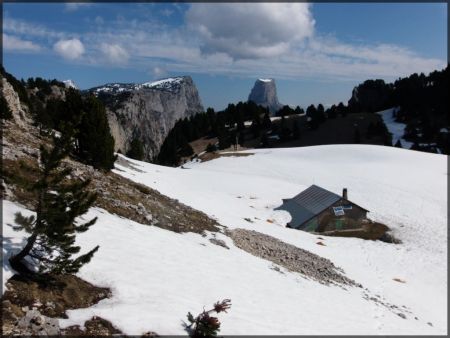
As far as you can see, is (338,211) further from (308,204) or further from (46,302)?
(46,302)

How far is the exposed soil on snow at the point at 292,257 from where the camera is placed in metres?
22.6

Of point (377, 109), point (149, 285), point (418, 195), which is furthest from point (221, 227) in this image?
point (377, 109)

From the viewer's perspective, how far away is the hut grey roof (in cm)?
4288

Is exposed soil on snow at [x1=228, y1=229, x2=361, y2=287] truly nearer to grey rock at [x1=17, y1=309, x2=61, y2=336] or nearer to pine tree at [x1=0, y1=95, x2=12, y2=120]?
grey rock at [x1=17, y1=309, x2=61, y2=336]

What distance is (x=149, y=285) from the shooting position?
1280cm

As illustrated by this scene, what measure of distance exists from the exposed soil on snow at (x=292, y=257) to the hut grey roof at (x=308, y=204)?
15379mm

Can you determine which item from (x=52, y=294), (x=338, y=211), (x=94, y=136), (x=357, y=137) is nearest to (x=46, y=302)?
(x=52, y=294)

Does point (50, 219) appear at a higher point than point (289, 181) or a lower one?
higher

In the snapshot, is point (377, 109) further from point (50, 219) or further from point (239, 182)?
point (50, 219)

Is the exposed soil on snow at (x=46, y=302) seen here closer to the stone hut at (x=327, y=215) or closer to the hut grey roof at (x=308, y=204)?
the stone hut at (x=327, y=215)

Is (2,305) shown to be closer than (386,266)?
Yes

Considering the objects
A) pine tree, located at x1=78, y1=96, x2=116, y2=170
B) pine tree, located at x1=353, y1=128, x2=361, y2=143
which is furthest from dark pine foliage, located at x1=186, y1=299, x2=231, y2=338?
pine tree, located at x1=353, y1=128, x2=361, y2=143

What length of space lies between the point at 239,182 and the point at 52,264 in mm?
47679

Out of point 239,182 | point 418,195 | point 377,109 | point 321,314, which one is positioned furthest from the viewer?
point 377,109
